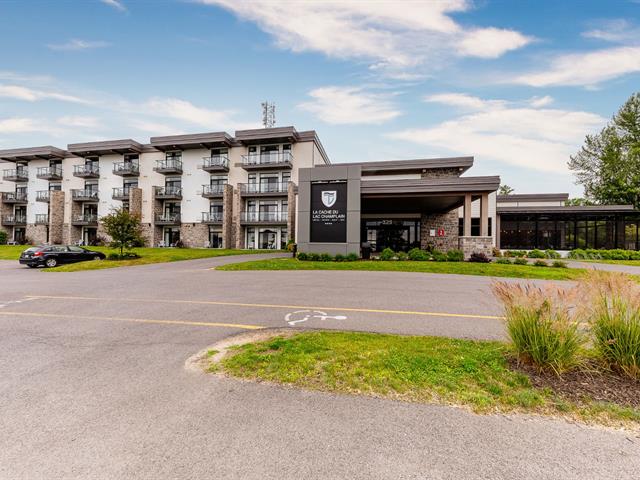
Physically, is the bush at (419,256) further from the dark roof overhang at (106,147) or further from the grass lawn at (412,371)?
the dark roof overhang at (106,147)

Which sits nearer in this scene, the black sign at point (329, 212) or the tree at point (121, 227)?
the black sign at point (329, 212)

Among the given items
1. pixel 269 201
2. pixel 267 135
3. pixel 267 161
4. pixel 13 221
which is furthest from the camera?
pixel 13 221

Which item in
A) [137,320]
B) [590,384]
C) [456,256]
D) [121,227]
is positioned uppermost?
[121,227]

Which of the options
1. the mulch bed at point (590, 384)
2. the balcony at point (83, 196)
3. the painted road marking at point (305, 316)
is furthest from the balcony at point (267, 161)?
the mulch bed at point (590, 384)

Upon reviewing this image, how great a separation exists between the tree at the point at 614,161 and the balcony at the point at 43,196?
71872 mm

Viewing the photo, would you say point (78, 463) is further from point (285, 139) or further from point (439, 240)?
point (285, 139)

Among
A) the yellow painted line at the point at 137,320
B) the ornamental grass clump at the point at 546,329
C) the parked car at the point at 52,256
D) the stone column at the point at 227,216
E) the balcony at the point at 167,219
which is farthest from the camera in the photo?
the balcony at the point at 167,219

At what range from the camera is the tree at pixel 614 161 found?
34.7 meters

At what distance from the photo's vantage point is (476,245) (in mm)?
18625

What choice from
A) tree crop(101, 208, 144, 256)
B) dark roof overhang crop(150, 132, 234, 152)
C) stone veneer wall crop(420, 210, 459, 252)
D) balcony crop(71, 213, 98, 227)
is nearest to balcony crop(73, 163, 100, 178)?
balcony crop(71, 213, 98, 227)

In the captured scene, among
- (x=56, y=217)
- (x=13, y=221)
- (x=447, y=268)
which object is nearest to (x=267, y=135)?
(x=447, y=268)

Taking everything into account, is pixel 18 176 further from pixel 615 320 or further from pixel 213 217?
pixel 615 320

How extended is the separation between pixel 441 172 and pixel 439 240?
5899 mm

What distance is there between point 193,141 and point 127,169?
10.4 metres
